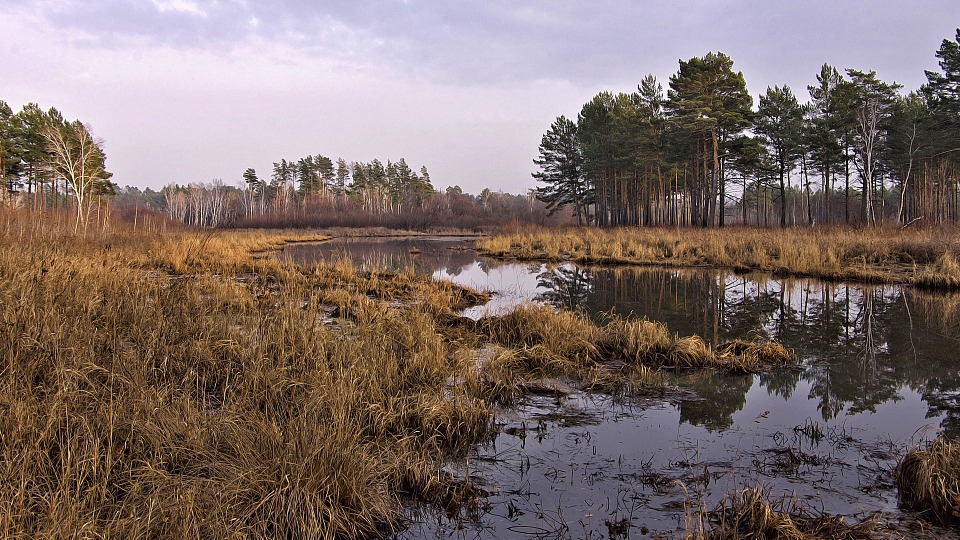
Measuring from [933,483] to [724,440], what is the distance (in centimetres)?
129

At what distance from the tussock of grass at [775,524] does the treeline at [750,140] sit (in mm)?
25022

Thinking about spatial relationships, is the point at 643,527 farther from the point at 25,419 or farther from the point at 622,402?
the point at 25,419

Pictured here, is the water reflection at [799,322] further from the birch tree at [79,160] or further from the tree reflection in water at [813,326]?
the birch tree at [79,160]

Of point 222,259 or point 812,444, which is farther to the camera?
point 222,259

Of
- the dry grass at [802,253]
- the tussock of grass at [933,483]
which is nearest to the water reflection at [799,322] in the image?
the dry grass at [802,253]

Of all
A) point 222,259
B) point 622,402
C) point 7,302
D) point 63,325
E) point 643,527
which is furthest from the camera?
point 222,259

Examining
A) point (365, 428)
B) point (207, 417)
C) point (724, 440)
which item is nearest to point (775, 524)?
point (724, 440)

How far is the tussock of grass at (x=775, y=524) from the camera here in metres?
2.60

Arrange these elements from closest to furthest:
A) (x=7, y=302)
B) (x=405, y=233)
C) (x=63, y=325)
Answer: (x=63, y=325)
(x=7, y=302)
(x=405, y=233)

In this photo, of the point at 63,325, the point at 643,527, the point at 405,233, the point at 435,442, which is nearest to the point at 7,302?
the point at 63,325

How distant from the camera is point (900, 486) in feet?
10.5

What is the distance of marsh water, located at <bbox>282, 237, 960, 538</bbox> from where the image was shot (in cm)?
301

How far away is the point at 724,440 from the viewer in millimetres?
4098

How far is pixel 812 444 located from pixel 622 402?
1543 millimetres
